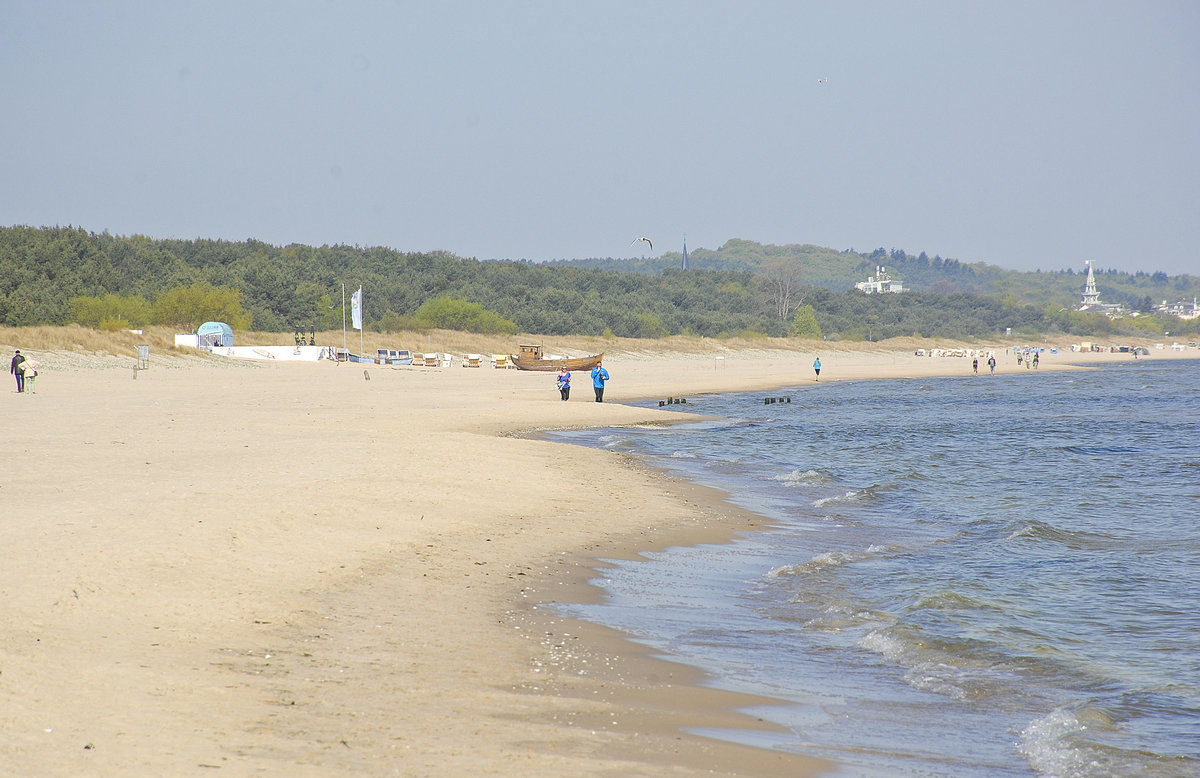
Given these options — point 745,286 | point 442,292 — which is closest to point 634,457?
point 442,292

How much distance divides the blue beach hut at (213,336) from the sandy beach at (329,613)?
137 feet

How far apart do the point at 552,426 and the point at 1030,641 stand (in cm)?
1973

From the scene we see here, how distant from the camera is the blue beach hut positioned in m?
58.7

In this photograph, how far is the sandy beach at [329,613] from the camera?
4945 millimetres

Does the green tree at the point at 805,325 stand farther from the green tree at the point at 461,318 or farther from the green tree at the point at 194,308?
the green tree at the point at 194,308

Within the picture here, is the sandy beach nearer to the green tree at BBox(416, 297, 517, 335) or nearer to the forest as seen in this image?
the forest

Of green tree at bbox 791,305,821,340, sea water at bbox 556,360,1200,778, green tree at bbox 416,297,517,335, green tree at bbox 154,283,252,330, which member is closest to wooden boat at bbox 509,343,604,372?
green tree at bbox 154,283,252,330

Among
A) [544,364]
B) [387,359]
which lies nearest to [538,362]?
[544,364]

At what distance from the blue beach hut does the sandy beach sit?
41.7 metres

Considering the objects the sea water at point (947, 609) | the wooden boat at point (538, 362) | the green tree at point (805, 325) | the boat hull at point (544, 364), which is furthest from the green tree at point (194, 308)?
the green tree at point (805, 325)

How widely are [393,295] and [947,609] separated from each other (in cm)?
8992

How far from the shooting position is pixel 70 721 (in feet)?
16.0

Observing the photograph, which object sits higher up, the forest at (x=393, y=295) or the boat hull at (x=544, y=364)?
the forest at (x=393, y=295)

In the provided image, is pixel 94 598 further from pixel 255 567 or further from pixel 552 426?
pixel 552 426
